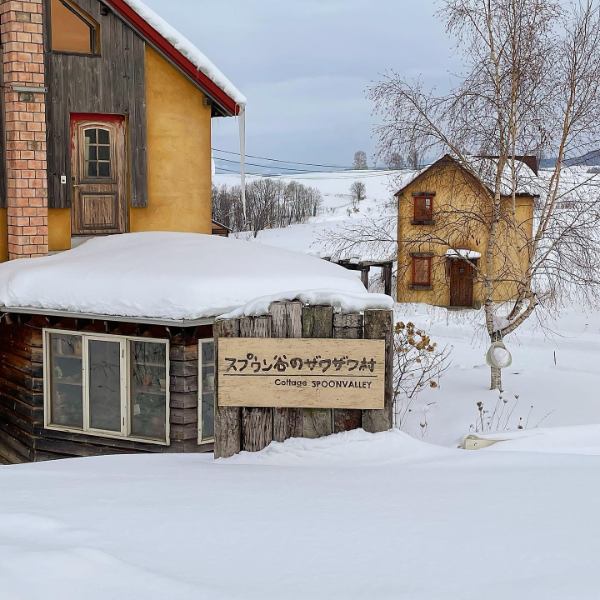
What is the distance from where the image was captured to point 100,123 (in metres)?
12.4

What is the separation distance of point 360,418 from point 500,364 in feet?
24.9

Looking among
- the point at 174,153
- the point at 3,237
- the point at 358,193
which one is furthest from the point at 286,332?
the point at 358,193

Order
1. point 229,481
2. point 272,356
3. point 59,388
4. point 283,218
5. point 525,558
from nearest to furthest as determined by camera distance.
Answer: point 525,558
point 229,481
point 272,356
point 59,388
point 283,218

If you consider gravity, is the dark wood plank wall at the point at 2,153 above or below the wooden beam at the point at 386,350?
above

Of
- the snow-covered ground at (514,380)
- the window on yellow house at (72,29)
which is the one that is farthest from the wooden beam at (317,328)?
the window on yellow house at (72,29)

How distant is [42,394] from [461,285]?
20465mm

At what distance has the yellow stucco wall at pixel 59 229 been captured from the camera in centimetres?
1191

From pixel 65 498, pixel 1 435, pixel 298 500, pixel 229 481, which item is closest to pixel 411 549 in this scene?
pixel 298 500

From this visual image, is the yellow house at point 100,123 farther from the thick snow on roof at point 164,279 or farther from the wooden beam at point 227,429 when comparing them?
the wooden beam at point 227,429

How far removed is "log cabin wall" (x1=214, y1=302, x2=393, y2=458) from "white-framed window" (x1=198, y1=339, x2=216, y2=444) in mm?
3845

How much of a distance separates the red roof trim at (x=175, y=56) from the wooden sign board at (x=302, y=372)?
28.1 feet

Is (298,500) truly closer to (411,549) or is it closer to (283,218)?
(411,549)

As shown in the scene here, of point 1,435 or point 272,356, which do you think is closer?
point 272,356

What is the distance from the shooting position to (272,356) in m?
5.36
